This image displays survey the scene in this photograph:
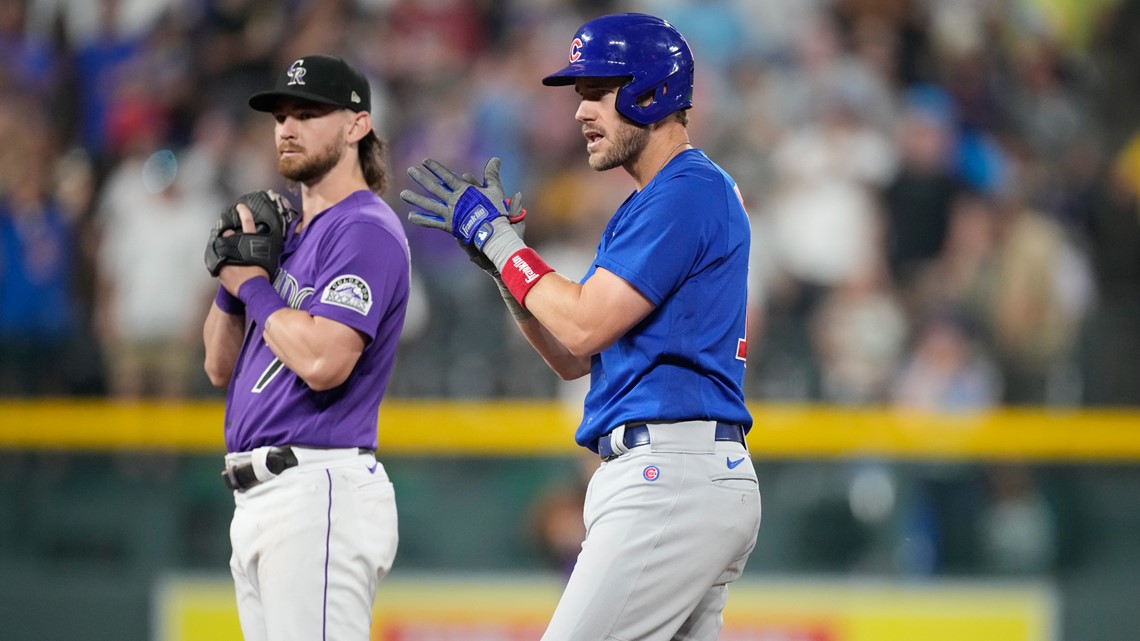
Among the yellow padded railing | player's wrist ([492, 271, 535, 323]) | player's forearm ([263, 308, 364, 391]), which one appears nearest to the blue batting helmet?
player's wrist ([492, 271, 535, 323])

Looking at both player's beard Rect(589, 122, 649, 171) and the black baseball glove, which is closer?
player's beard Rect(589, 122, 649, 171)

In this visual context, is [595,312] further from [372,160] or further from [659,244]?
[372,160]

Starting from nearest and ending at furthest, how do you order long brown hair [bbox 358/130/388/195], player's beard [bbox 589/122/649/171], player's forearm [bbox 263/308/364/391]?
player's beard [bbox 589/122/649/171] → player's forearm [bbox 263/308/364/391] → long brown hair [bbox 358/130/388/195]

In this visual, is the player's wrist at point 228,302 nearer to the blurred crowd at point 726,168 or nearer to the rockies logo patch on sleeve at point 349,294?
the rockies logo patch on sleeve at point 349,294

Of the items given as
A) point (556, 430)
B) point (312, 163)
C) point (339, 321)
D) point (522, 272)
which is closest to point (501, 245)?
point (522, 272)

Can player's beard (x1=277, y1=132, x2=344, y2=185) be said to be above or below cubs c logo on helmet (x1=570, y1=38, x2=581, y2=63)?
below

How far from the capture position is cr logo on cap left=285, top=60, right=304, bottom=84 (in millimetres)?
3828

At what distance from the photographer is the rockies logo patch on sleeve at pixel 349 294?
3.64 m

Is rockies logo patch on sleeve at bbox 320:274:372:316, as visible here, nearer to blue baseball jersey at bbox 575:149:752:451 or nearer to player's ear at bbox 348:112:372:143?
player's ear at bbox 348:112:372:143

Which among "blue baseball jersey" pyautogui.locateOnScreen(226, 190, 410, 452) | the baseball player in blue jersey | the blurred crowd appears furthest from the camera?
the blurred crowd

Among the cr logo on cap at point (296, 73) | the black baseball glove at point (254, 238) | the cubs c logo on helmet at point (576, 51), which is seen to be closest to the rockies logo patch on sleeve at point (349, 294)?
the black baseball glove at point (254, 238)

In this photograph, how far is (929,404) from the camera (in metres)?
7.20

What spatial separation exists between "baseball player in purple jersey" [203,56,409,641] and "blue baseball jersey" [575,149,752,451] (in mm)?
714

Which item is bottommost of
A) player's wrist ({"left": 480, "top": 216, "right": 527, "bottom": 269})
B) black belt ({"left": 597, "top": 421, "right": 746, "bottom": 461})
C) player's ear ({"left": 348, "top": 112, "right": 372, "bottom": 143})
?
black belt ({"left": 597, "top": 421, "right": 746, "bottom": 461})
